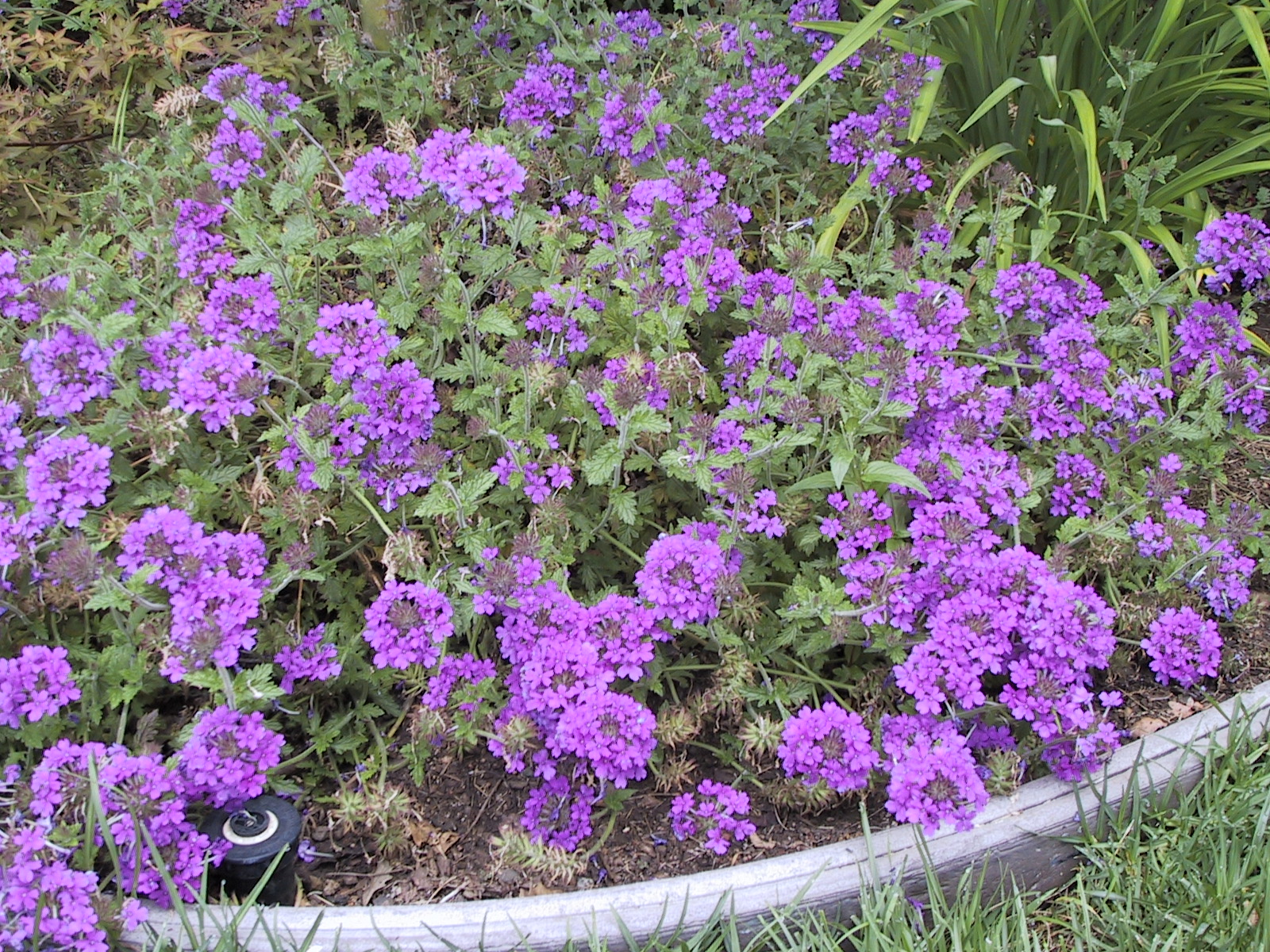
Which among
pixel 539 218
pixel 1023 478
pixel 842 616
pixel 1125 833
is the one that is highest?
pixel 539 218

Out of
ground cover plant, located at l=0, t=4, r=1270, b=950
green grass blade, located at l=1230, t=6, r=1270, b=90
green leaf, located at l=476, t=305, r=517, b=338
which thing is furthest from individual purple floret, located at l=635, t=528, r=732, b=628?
green grass blade, located at l=1230, t=6, r=1270, b=90

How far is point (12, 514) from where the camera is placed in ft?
6.59

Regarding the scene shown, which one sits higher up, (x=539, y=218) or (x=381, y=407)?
(x=539, y=218)

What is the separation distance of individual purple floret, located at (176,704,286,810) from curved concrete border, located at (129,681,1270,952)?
19 cm

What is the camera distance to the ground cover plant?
1851 mm

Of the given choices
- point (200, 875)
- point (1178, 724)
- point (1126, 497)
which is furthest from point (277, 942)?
point (1126, 497)

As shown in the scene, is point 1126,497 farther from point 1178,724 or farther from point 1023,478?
point 1178,724

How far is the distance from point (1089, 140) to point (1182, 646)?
128cm

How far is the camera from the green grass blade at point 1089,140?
2615mm

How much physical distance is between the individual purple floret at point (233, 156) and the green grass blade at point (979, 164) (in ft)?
5.37

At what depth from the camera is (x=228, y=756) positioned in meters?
1.79

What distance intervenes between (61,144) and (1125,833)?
3.32 m

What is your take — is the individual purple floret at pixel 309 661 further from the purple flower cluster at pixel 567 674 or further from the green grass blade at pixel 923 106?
the green grass blade at pixel 923 106

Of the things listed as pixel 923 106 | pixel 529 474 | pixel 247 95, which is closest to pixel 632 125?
pixel 923 106
